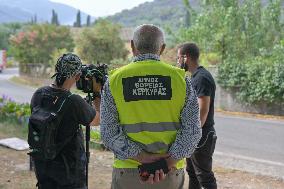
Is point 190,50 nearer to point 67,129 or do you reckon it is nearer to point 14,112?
point 67,129

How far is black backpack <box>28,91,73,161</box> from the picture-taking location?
350 centimetres

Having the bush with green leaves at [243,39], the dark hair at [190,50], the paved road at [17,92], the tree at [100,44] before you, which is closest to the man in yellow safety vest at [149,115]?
the dark hair at [190,50]

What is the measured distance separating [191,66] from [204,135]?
736mm

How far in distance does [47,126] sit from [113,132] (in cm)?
67

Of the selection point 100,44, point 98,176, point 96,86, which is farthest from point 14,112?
point 100,44

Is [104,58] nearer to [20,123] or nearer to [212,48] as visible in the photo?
[212,48]

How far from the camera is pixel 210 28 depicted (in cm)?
2142

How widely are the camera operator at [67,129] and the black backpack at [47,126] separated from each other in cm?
2

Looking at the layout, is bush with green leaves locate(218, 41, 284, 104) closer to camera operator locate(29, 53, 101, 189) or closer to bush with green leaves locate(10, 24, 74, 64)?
camera operator locate(29, 53, 101, 189)

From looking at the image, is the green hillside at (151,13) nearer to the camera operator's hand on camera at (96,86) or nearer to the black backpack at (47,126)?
the camera operator's hand on camera at (96,86)

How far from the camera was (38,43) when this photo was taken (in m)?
33.6

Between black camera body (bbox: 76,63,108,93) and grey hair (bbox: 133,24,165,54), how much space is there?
82cm

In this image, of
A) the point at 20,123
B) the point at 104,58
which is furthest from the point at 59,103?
the point at 104,58

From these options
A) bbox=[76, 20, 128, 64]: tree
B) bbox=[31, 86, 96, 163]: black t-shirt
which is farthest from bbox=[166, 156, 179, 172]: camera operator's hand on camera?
bbox=[76, 20, 128, 64]: tree
